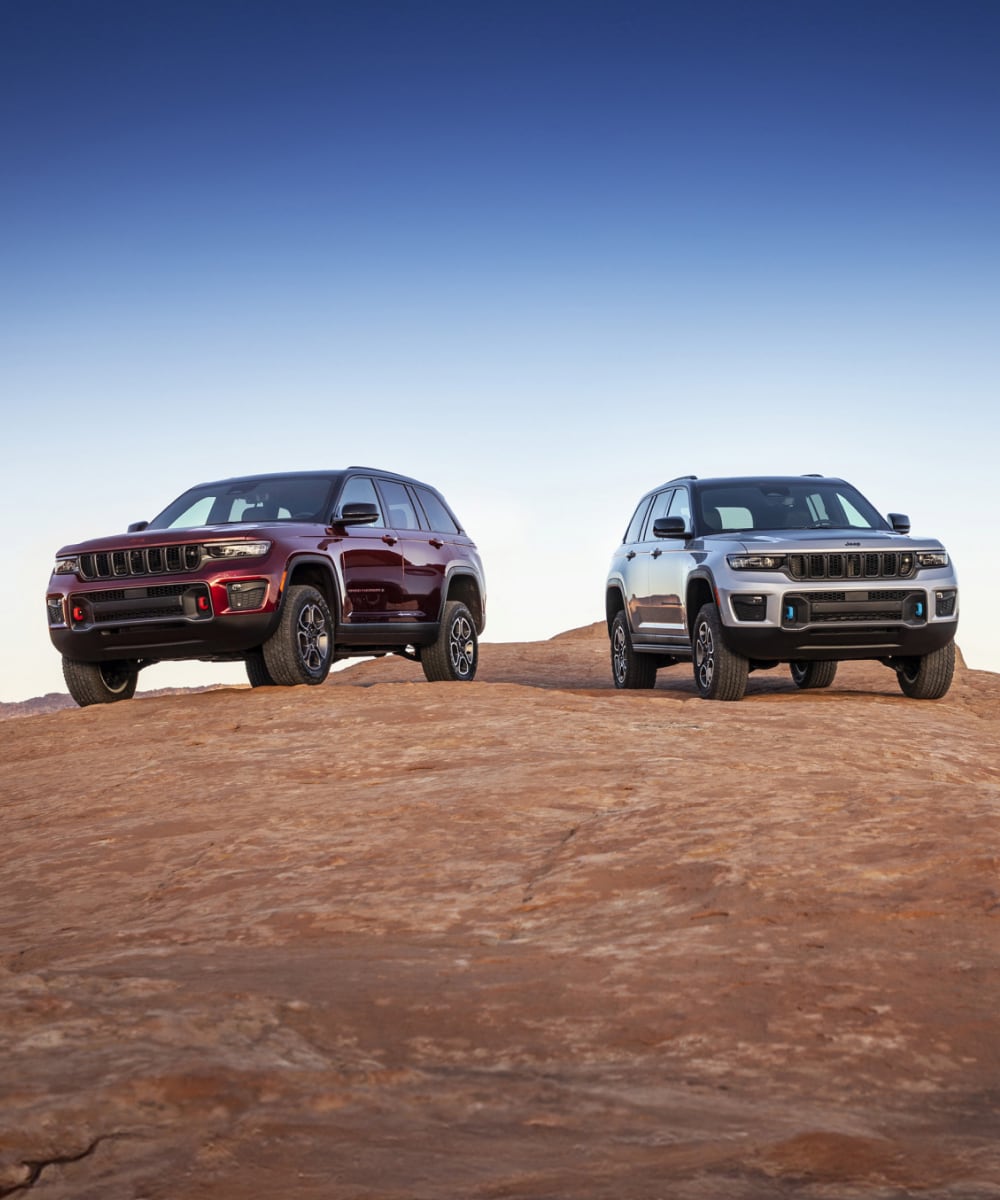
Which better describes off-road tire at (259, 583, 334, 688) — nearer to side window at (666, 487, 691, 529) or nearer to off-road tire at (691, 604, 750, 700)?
off-road tire at (691, 604, 750, 700)

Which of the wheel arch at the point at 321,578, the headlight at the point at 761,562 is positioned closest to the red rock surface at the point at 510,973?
the headlight at the point at 761,562

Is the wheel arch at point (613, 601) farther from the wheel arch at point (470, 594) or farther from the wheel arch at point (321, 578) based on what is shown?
the wheel arch at point (321, 578)

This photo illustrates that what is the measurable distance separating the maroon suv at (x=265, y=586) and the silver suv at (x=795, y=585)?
2.32 m

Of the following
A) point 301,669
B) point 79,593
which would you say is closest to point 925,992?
point 301,669

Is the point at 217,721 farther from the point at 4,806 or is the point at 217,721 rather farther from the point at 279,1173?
the point at 279,1173

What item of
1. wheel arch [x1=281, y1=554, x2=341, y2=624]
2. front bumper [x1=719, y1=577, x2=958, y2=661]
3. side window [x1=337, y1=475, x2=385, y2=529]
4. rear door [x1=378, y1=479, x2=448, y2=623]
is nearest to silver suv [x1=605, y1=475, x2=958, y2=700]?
front bumper [x1=719, y1=577, x2=958, y2=661]

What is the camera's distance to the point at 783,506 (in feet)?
40.0

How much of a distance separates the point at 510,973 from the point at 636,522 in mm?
11172

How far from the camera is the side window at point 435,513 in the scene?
13.4 meters

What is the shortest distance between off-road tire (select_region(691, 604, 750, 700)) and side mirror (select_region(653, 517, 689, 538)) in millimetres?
847

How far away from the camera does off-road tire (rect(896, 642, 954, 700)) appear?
1163cm

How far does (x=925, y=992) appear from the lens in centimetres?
331

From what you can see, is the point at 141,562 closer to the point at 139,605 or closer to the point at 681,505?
the point at 139,605

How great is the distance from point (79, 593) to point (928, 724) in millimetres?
6406
